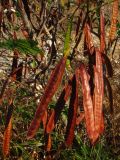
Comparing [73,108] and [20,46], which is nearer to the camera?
[73,108]

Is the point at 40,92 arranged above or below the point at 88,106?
above

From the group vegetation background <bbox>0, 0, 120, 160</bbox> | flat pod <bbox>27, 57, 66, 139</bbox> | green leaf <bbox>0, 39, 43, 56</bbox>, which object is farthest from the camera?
vegetation background <bbox>0, 0, 120, 160</bbox>

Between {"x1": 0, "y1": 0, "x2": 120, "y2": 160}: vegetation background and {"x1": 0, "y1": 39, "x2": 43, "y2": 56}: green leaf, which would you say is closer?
{"x1": 0, "y1": 39, "x2": 43, "y2": 56}: green leaf

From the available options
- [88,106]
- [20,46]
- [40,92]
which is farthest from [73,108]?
[40,92]

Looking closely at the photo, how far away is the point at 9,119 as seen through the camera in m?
1.93

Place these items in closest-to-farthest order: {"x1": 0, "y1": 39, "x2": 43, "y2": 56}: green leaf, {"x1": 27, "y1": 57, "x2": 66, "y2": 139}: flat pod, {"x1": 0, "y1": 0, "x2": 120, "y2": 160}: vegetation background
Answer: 1. {"x1": 27, "y1": 57, "x2": 66, "y2": 139}: flat pod
2. {"x1": 0, "y1": 39, "x2": 43, "y2": 56}: green leaf
3. {"x1": 0, "y1": 0, "x2": 120, "y2": 160}: vegetation background

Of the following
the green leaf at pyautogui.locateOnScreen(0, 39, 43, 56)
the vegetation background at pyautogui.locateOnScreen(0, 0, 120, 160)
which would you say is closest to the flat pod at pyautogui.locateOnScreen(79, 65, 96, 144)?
the green leaf at pyautogui.locateOnScreen(0, 39, 43, 56)

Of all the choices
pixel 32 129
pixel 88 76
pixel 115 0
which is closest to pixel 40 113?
pixel 32 129

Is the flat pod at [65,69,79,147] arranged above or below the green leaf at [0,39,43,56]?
below

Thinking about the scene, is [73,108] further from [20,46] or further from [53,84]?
[20,46]

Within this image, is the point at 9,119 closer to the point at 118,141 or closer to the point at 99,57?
the point at 99,57

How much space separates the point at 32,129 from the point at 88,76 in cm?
23

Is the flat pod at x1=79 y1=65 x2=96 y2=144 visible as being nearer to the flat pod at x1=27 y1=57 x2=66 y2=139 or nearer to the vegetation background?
the flat pod at x1=27 y1=57 x2=66 y2=139

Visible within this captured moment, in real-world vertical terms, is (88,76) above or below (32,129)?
above
